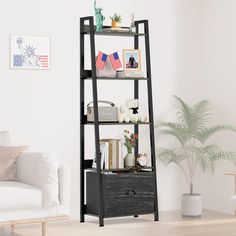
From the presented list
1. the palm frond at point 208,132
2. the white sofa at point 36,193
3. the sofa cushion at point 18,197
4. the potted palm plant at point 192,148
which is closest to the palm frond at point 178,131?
the potted palm plant at point 192,148

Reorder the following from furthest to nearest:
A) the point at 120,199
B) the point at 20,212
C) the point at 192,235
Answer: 1. the point at 120,199
2. the point at 192,235
3. the point at 20,212

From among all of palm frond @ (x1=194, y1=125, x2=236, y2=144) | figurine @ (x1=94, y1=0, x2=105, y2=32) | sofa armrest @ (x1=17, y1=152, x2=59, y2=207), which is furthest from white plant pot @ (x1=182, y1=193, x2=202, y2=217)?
figurine @ (x1=94, y1=0, x2=105, y2=32)

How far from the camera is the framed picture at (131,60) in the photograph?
692 cm

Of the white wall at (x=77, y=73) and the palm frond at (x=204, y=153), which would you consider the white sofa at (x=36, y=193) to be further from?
the palm frond at (x=204, y=153)

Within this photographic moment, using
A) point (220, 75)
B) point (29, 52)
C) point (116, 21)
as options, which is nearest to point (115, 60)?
point (116, 21)

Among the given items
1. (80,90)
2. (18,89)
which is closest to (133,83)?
(80,90)

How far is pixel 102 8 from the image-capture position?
7.13 metres

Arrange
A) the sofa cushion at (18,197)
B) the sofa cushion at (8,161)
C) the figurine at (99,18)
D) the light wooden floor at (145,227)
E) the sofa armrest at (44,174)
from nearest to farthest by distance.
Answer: the sofa cushion at (18,197) → the sofa armrest at (44,174) → the sofa cushion at (8,161) → the light wooden floor at (145,227) → the figurine at (99,18)

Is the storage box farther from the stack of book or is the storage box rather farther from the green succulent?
the green succulent

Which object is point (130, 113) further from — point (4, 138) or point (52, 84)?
point (4, 138)

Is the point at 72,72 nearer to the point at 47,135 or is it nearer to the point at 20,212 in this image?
the point at 47,135

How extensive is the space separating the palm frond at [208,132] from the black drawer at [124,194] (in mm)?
694

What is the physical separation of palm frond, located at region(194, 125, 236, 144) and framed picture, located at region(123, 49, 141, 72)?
92cm

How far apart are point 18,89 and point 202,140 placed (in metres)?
1.87
